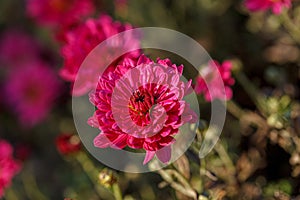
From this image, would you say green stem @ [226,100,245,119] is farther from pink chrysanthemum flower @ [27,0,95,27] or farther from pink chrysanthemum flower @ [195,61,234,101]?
pink chrysanthemum flower @ [27,0,95,27]

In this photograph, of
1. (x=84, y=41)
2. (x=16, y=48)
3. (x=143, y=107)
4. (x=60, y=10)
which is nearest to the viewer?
(x=143, y=107)

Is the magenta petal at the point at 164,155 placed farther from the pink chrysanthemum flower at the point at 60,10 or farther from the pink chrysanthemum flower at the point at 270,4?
the pink chrysanthemum flower at the point at 60,10

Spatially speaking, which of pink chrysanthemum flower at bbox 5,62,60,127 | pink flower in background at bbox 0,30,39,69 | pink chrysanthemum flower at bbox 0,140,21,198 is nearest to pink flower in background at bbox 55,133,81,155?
pink chrysanthemum flower at bbox 0,140,21,198

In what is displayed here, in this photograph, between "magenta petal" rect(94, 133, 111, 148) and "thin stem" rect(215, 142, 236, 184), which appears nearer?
"magenta petal" rect(94, 133, 111, 148)

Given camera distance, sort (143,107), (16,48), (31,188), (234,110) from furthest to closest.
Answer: (16,48) < (31,188) < (234,110) < (143,107)

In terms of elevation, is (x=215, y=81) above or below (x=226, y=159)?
above

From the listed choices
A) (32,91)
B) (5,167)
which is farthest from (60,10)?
(5,167)

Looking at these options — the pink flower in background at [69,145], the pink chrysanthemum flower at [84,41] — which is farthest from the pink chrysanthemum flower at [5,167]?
the pink chrysanthemum flower at [84,41]

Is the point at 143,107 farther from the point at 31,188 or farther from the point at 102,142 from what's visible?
the point at 31,188
